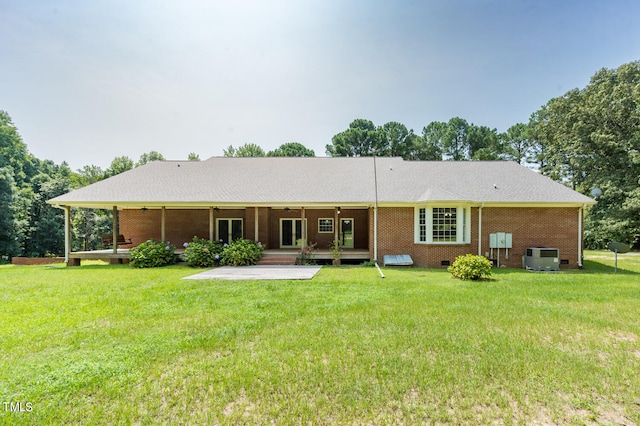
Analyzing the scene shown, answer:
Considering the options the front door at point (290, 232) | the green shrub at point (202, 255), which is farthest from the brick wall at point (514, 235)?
the green shrub at point (202, 255)

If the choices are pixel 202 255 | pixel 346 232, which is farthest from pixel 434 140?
pixel 202 255

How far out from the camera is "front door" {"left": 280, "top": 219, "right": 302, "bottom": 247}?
17922mm

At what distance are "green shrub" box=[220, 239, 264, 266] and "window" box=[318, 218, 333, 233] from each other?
4.95 m

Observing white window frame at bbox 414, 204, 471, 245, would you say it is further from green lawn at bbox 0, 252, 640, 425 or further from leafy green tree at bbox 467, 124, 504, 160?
leafy green tree at bbox 467, 124, 504, 160

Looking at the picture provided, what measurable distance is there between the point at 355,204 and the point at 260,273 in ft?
18.4

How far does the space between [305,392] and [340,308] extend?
10.7 feet

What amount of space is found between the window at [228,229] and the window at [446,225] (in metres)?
10.7

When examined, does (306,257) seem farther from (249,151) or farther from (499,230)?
(249,151)

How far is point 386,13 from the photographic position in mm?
12383

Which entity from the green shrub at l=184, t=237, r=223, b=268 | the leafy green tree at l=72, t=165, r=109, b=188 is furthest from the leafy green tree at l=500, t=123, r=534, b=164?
the leafy green tree at l=72, t=165, r=109, b=188

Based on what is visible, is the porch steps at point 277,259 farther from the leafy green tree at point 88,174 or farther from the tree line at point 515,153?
the leafy green tree at point 88,174

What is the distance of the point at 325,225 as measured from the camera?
59.2 feet

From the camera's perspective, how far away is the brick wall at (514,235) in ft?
43.5
